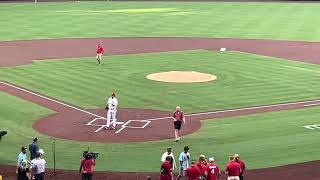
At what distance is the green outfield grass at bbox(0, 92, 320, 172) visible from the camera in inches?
850

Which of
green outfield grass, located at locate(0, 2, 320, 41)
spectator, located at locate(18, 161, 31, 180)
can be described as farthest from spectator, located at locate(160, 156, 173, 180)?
green outfield grass, located at locate(0, 2, 320, 41)

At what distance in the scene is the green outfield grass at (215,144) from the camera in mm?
21578

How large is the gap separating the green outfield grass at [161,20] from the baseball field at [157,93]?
21cm

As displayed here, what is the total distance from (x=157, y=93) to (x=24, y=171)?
16.3 metres

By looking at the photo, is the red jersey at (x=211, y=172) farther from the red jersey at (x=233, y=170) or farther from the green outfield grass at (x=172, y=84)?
the green outfield grass at (x=172, y=84)

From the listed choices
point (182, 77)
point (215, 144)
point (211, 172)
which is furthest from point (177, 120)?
point (182, 77)

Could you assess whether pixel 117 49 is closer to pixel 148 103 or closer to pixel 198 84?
pixel 198 84

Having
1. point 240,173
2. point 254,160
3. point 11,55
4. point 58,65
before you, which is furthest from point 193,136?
point 11,55

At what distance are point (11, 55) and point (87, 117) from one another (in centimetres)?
2003

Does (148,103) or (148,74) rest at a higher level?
(148,74)

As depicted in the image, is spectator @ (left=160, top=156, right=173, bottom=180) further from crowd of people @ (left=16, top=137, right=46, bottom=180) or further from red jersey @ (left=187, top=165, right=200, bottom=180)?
crowd of people @ (left=16, top=137, right=46, bottom=180)

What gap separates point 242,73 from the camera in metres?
39.4

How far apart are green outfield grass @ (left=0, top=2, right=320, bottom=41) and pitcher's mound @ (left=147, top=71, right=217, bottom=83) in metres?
20.0

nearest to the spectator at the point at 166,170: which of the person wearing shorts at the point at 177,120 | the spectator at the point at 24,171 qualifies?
the spectator at the point at 24,171
